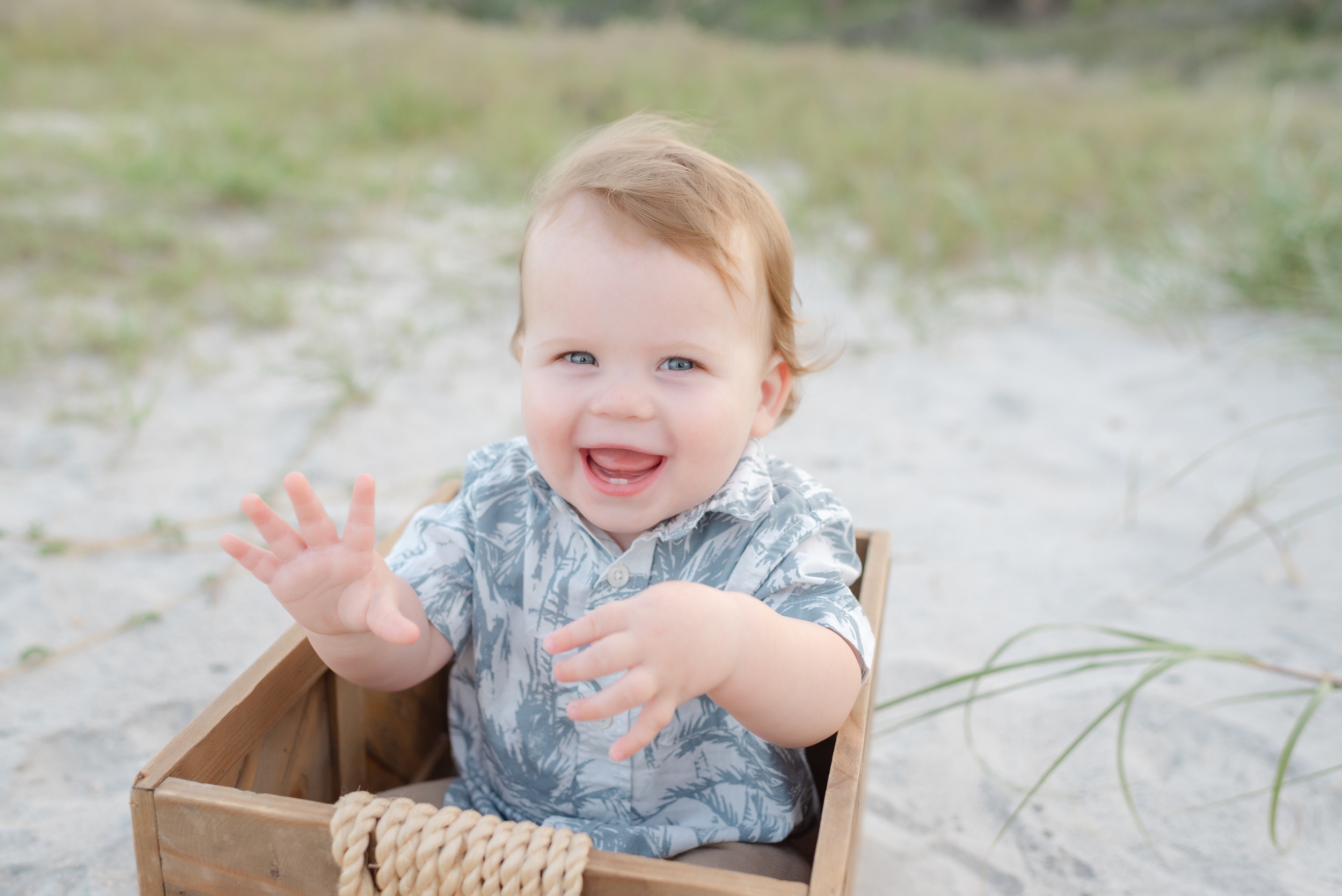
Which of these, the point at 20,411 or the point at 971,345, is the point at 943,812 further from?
the point at 20,411

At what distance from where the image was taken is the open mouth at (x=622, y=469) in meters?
1.17

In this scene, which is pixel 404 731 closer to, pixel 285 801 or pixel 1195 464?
pixel 285 801

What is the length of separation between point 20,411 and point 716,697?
2550 millimetres

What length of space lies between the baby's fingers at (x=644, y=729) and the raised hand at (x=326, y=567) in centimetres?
25

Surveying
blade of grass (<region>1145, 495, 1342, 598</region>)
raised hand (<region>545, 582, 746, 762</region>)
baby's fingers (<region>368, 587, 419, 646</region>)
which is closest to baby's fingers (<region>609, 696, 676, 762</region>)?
raised hand (<region>545, 582, 746, 762</region>)

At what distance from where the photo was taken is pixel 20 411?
8.96 ft

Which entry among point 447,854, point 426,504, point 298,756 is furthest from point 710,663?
point 426,504

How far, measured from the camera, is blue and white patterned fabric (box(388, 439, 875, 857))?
1231mm

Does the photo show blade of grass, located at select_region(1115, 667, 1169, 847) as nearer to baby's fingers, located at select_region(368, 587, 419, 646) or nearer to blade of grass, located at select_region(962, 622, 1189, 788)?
blade of grass, located at select_region(962, 622, 1189, 788)

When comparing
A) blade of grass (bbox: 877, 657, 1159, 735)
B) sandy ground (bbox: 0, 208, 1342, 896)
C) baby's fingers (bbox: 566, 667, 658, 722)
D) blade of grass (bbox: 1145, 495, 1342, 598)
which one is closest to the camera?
baby's fingers (bbox: 566, 667, 658, 722)

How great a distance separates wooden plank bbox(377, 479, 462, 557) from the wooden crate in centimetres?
21

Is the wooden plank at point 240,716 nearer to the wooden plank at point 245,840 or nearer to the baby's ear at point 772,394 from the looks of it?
the wooden plank at point 245,840

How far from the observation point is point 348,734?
1.40 metres

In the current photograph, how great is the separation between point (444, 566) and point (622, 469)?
1.10 ft
